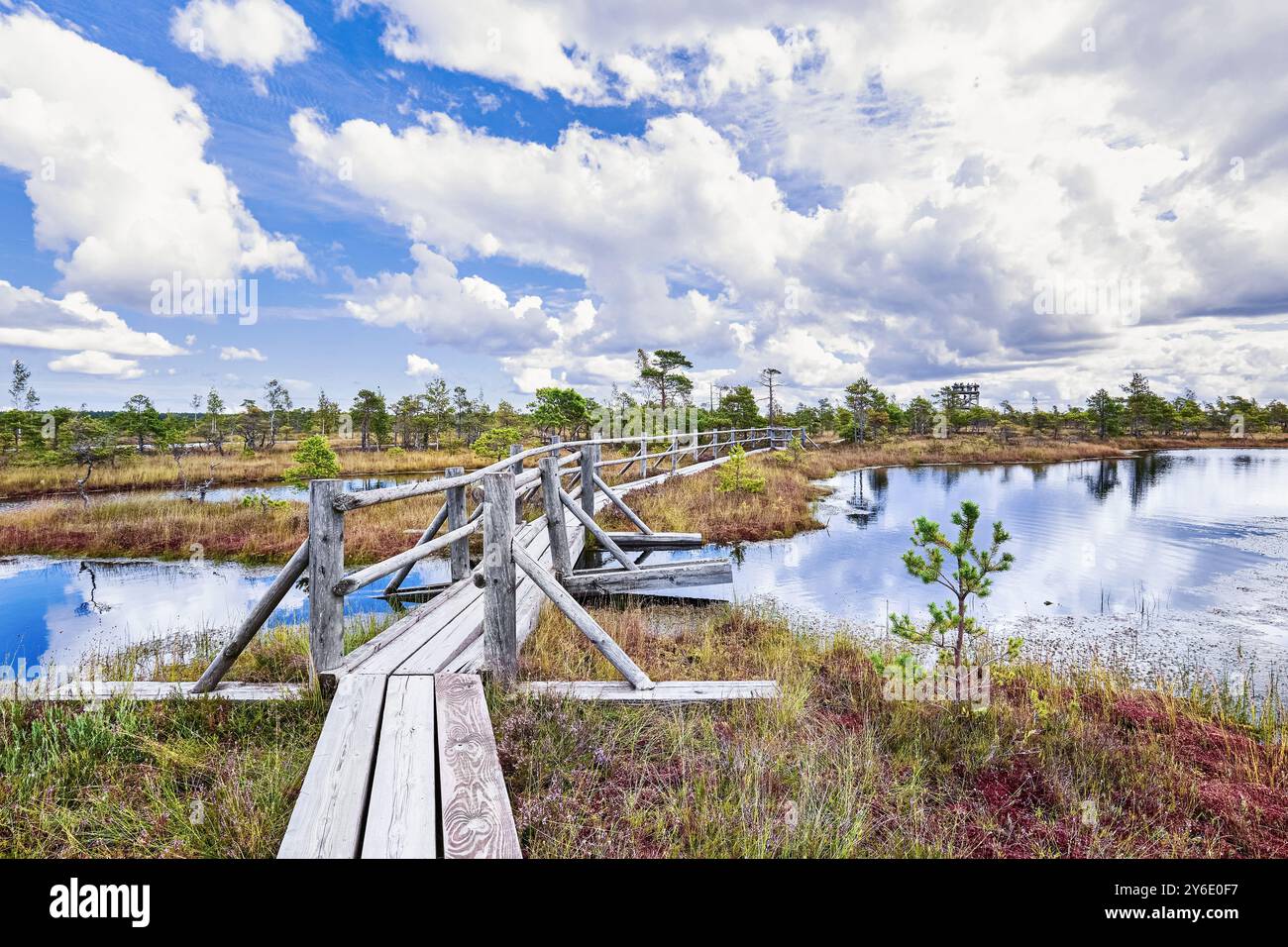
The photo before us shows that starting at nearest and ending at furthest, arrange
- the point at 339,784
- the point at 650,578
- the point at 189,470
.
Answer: the point at 339,784
the point at 650,578
the point at 189,470

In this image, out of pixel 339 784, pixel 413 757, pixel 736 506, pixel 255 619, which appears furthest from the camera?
pixel 736 506

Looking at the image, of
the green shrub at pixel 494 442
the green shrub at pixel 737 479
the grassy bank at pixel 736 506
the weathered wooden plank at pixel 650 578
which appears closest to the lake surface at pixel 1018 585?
the grassy bank at pixel 736 506

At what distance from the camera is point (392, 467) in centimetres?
3191

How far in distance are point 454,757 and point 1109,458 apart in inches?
1706

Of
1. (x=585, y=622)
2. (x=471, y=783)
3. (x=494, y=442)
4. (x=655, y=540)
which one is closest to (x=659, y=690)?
(x=585, y=622)

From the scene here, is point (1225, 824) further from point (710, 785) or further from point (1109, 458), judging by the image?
point (1109, 458)

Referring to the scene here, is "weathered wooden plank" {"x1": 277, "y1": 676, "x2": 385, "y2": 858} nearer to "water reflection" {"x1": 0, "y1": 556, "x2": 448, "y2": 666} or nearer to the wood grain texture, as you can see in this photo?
the wood grain texture

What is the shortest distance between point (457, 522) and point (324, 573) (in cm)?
350

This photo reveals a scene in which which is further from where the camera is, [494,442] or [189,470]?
[494,442]

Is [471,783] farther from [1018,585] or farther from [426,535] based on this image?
[1018,585]

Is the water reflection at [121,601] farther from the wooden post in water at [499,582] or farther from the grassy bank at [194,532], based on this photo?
the wooden post in water at [499,582]

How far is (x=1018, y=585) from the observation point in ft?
29.8

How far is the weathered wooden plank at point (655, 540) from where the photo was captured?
10281 millimetres
